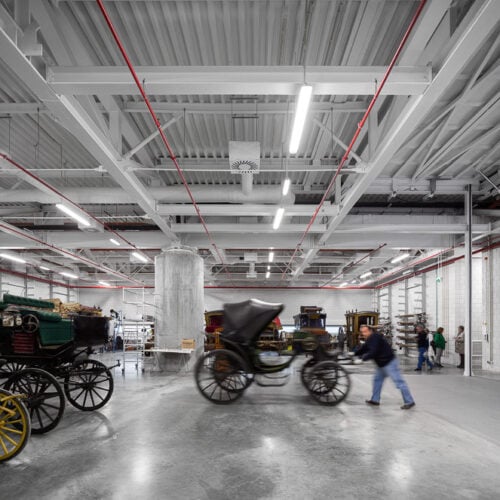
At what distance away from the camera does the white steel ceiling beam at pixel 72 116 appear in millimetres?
4664

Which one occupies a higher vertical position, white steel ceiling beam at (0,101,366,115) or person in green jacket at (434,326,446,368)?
white steel ceiling beam at (0,101,366,115)

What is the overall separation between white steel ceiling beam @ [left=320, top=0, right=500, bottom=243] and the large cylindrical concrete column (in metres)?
7.00

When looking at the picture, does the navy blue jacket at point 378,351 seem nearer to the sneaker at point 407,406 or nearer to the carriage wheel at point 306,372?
the sneaker at point 407,406

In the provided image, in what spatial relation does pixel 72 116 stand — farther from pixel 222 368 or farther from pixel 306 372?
pixel 306 372

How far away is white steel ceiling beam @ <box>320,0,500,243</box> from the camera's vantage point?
4172 millimetres

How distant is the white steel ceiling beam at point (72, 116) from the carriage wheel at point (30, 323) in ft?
9.56

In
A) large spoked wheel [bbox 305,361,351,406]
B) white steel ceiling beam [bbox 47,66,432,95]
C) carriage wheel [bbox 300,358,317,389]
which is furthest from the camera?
carriage wheel [bbox 300,358,317,389]

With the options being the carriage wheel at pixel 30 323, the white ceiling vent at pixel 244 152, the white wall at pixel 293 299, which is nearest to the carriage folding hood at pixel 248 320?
the white ceiling vent at pixel 244 152

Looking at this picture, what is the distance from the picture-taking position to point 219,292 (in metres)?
30.7

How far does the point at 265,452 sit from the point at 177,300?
855 cm

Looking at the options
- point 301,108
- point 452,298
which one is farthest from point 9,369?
point 452,298

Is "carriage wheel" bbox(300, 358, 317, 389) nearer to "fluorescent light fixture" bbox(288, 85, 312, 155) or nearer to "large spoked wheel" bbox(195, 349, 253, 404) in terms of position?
"large spoked wheel" bbox(195, 349, 253, 404)

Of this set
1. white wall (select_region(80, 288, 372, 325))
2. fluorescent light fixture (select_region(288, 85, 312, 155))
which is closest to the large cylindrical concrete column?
fluorescent light fixture (select_region(288, 85, 312, 155))

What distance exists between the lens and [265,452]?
512 centimetres
